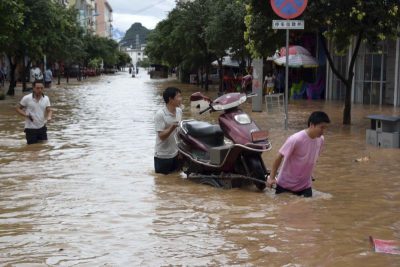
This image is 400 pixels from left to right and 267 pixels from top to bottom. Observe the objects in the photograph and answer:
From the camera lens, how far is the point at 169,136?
897 cm

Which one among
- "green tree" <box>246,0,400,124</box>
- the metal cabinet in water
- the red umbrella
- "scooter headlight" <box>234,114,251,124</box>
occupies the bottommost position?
the metal cabinet in water

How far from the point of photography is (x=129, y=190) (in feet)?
27.4

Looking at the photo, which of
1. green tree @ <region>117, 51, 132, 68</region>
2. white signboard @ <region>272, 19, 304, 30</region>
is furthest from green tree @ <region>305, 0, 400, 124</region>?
green tree @ <region>117, 51, 132, 68</region>

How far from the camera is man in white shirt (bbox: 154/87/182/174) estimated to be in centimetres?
879

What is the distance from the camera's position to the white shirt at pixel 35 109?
12.4 meters

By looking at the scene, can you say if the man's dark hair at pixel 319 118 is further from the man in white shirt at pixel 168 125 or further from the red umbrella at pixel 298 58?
the red umbrella at pixel 298 58

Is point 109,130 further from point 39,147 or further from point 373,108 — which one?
point 373,108

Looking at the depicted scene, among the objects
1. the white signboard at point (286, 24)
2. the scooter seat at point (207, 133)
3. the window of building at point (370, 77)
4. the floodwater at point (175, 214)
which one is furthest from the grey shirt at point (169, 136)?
the window of building at point (370, 77)

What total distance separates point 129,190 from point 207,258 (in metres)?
3.23

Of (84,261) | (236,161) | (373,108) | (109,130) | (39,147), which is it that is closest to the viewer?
(84,261)

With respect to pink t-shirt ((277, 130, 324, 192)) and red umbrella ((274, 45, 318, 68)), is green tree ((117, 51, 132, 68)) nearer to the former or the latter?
red umbrella ((274, 45, 318, 68))

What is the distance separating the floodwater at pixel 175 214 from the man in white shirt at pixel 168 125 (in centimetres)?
37

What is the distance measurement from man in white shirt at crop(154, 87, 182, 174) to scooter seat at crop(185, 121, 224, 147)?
0.26 meters

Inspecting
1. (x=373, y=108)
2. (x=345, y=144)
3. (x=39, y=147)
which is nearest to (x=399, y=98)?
(x=373, y=108)
